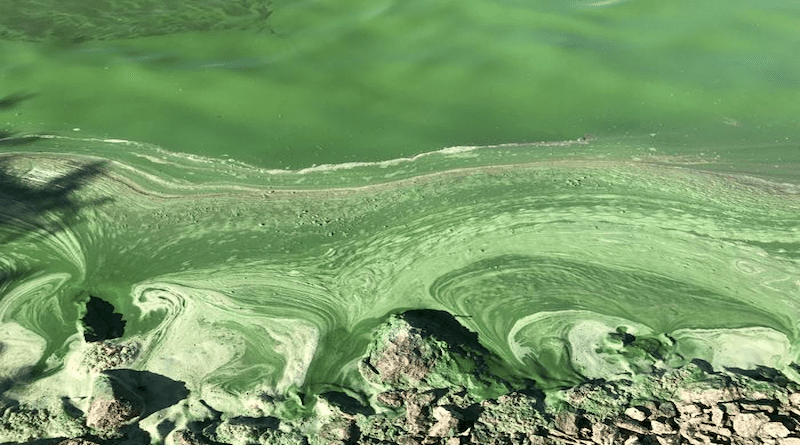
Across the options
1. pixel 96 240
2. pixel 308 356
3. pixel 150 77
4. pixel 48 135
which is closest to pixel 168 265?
pixel 96 240

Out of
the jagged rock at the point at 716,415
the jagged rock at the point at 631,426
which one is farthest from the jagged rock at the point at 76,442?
the jagged rock at the point at 716,415

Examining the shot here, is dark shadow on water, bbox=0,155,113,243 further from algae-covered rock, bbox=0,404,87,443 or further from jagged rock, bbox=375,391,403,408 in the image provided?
jagged rock, bbox=375,391,403,408

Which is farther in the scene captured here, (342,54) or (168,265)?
(342,54)

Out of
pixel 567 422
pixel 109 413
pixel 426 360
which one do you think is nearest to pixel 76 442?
pixel 109 413

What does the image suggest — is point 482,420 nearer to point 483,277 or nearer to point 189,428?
point 483,277

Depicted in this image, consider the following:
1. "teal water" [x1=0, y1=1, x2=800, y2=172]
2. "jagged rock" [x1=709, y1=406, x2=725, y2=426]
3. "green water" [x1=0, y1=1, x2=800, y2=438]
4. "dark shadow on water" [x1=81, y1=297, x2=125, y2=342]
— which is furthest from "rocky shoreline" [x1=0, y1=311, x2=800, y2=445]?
"teal water" [x1=0, y1=1, x2=800, y2=172]

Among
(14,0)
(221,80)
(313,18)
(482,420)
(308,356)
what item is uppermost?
(14,0)

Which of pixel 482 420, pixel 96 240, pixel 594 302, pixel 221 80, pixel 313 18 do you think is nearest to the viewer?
pixel 482 420
